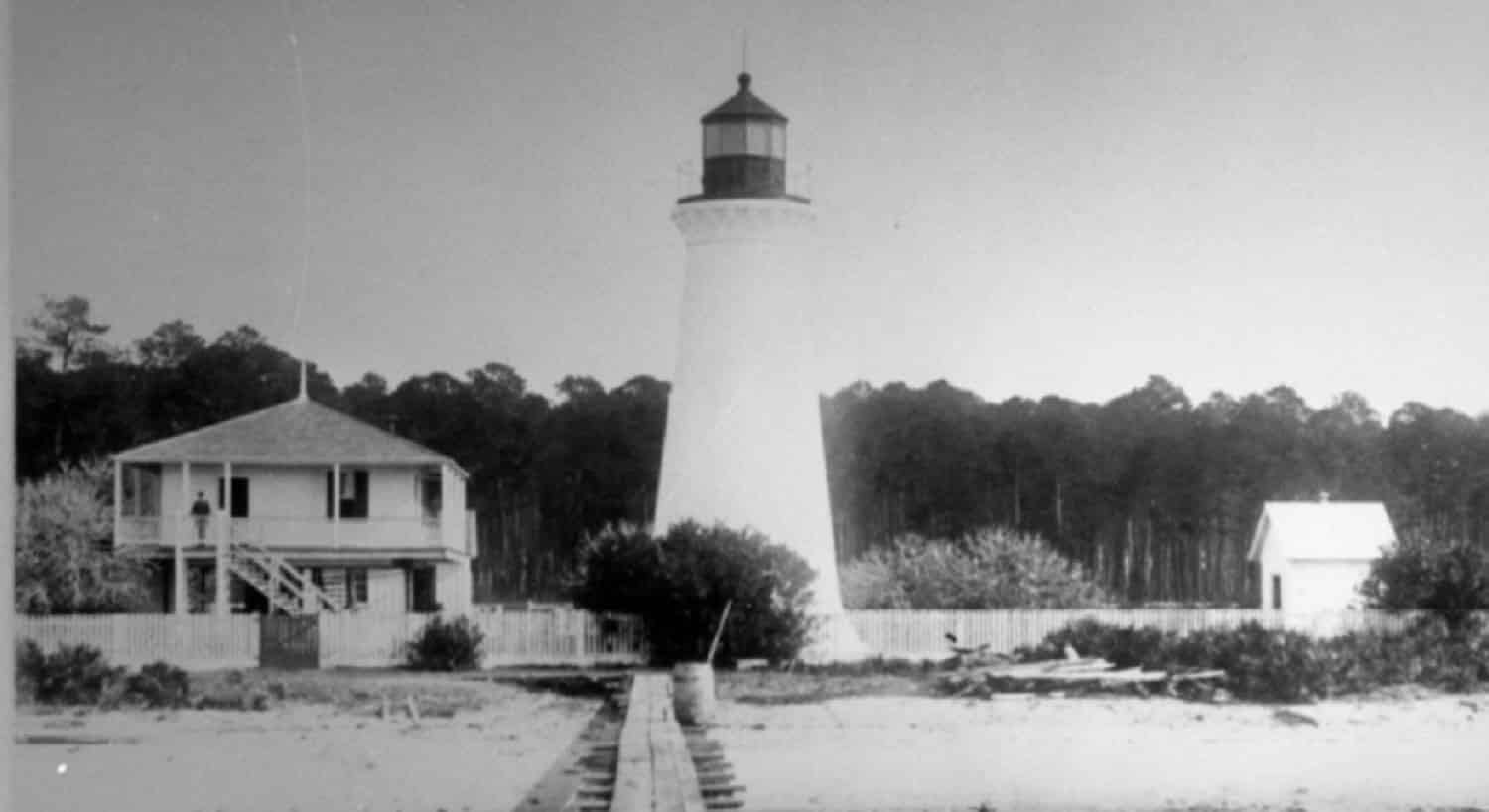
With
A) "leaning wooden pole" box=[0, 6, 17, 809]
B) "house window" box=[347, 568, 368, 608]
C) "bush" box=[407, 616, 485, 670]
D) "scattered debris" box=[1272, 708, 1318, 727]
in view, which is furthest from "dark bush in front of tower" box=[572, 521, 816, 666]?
"leaning wooden pole" box=[0, 6, 17, 809]

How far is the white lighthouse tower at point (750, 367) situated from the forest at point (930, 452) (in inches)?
2.8

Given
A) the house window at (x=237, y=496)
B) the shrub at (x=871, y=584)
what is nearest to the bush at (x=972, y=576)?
the shrub at (x=871, y=584)

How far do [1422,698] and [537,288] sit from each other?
2.79 m

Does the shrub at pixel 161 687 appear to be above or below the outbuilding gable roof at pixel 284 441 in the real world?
below

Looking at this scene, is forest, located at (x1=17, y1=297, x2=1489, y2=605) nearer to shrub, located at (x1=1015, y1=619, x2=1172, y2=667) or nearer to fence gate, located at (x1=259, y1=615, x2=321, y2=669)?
shrub, located at (x1=1015, y1=619, x2=1172, y2=667)

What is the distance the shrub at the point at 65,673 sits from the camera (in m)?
5.95

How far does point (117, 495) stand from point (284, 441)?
461 millimetres

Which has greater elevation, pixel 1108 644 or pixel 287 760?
pixel 1108 644

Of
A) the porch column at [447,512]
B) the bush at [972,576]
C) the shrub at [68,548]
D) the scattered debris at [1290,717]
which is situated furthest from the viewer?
the scattered debris at [1290,717]

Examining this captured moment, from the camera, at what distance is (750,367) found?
6.14 metres

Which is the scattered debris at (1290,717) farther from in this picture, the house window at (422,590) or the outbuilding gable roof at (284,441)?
the outbuilding gable roof at (284,441)

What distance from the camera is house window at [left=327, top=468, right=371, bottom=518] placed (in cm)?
604

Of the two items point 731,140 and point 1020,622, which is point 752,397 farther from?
point 1020,622

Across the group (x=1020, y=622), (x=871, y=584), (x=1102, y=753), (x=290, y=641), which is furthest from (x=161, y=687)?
(x=1102, y=753)
